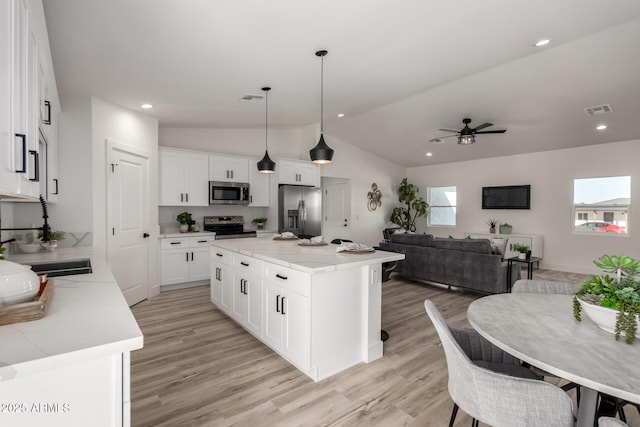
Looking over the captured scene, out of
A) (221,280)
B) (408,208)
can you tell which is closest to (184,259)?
(221,280)

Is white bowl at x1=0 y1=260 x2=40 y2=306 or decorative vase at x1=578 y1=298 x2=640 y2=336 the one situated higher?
white bowl at x1=0 y1=260 x2=40 y2=306

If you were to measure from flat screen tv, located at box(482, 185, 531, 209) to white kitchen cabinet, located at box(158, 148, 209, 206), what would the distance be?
6.41 metres

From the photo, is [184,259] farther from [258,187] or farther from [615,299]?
[615,299]

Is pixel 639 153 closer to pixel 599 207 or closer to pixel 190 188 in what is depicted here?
pixel 599 207

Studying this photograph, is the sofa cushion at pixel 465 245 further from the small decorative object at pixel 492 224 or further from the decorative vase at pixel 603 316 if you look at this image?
the decorative vase at pixel 603 316

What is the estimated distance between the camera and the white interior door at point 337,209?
7.95 metres

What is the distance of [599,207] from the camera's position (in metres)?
6.28

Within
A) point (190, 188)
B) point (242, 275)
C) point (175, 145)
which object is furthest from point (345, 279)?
point (175, 145)

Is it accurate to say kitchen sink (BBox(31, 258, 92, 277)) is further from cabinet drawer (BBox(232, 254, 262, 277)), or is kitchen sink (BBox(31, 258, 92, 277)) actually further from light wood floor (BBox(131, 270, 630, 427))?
cabinet drawer (BBox(232, 254, 262, 277))

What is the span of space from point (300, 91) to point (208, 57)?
1418 mm

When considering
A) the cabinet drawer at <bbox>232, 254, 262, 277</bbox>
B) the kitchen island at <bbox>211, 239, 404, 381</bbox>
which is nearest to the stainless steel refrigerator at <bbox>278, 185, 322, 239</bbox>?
the cabinet drawer at <bbox>232, 254, 262, 277</bbox>

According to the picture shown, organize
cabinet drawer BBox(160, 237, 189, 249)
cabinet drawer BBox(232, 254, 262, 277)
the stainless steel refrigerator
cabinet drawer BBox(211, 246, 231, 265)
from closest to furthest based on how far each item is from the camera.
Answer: cabinet drawer BBox(232, 254, 262, 277)
cabinet drawer BBox(211, 246, 231, 265)
cabinet drawer BBox(160, 237, 189, 249)
the stainless steel refrigerator

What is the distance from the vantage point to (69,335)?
1.00m

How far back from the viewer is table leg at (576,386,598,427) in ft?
3.96
